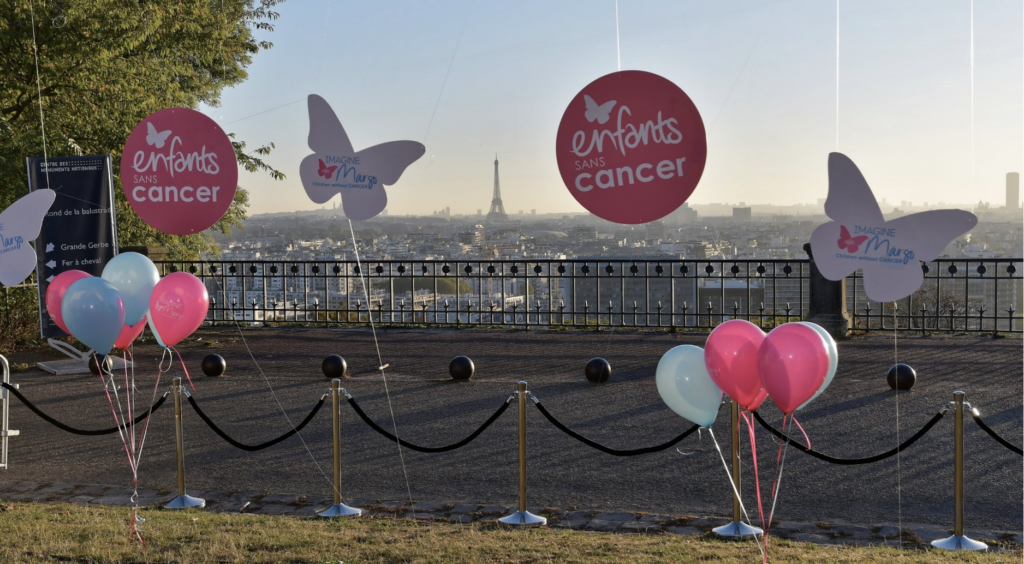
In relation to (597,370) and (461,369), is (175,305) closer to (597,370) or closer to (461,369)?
(461,369)

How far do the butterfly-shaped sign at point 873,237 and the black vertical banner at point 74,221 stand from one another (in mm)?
10289

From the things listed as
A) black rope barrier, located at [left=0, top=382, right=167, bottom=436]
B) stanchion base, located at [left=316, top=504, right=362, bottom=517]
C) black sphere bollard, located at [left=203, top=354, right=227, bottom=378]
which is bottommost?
stanchion base, located at [left=316, top=504, right=362, bottom=517]

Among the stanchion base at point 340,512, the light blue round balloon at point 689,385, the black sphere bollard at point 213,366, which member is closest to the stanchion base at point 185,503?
the stanchion base at point 340,512

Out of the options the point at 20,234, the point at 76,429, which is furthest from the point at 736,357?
the point at 20,234

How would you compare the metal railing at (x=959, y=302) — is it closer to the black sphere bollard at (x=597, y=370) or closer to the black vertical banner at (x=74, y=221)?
the black sphere bollard at (x=597, y=370)

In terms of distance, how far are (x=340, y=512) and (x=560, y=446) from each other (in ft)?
8.03

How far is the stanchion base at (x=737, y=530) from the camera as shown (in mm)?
5816

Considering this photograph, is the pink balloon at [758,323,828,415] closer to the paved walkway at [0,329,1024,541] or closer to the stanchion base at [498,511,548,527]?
the paved walkway at [0,329,1024,541]

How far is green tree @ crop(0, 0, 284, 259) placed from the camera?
1459 centimetres

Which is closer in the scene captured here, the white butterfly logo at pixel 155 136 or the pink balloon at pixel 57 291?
the pink balloon at pixel 57 291

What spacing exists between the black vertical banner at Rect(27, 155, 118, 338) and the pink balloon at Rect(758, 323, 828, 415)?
1043cm

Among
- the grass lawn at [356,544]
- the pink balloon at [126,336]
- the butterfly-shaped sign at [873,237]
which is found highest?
the butterfly-shaped sign at [873,237]

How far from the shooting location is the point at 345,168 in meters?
7.39

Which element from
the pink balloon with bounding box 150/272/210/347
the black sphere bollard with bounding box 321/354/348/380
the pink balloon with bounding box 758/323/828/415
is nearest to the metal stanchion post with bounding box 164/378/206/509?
the pink balloon with bounding box 150/272/210/347
